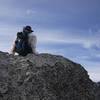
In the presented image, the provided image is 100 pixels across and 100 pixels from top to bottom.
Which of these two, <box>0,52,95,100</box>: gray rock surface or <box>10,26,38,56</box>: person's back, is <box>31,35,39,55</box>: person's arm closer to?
<box>10,26,38,56</box>: person's back

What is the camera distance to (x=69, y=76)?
1334 centimetres

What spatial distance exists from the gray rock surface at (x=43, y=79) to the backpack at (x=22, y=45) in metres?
0.58

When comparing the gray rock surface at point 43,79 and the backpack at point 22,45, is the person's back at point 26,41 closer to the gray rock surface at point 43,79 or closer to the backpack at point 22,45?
the backpack at point 22,45

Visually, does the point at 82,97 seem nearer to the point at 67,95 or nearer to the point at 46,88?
the point at 67,95

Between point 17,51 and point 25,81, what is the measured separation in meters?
3.30

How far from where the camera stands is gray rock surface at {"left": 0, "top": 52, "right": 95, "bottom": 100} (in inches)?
446

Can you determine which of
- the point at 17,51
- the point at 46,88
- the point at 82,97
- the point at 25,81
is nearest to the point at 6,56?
the point at 17,51

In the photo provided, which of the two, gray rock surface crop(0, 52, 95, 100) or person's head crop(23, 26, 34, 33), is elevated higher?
person's head crop(23, 26, 34, 33)

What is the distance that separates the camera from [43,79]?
477 inches

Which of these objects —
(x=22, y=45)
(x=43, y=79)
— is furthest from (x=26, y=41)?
(x=43, y=79)

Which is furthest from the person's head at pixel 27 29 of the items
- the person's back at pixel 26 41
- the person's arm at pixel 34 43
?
the person's arm at pixel 34 43

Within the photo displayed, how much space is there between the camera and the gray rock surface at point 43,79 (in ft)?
37.2

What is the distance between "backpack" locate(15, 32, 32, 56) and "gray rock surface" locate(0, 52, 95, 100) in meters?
0.58

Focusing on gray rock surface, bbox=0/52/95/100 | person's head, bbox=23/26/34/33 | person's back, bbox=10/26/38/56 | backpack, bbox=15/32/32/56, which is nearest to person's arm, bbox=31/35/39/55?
person's back, bbox=10/26/38/56
